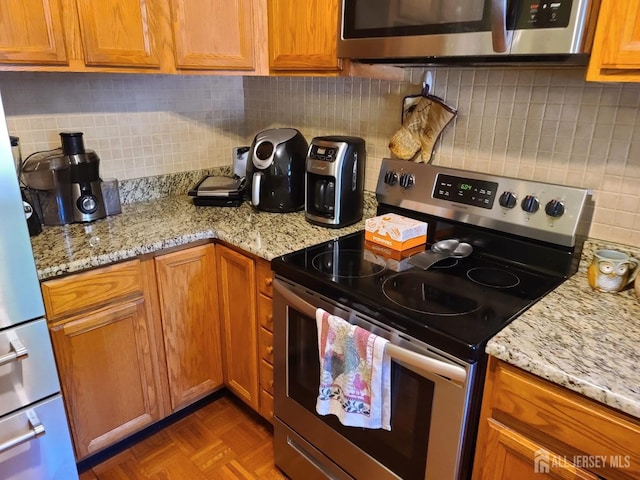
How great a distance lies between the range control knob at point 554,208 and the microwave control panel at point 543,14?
1.66ft

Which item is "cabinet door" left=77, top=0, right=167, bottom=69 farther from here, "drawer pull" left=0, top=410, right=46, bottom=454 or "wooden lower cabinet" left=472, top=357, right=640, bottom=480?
"wooden lower cabinet" left=472, top=357, right=640, bottom=480

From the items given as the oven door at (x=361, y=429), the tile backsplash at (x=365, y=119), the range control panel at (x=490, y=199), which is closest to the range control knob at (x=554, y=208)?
the range control panel at (x=490, y=199)

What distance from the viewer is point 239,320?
70.0 inches

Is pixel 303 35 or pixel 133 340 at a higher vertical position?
pixel 303 35

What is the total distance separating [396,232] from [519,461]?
2.43ft

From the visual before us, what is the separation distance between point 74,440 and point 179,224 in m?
0.83

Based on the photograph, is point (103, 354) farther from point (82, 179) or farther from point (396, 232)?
point (396, 232)

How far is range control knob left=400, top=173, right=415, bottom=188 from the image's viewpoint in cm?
166

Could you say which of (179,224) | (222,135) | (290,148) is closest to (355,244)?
(290,148)

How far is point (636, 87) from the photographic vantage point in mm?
1219

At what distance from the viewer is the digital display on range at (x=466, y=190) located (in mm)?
1478

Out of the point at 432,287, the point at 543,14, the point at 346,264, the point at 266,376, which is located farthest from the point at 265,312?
the point at 543,14

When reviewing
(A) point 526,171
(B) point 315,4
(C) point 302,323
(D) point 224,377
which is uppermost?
(B) point 315,4

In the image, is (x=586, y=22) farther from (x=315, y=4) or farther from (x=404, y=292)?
(x=315, y=4)
